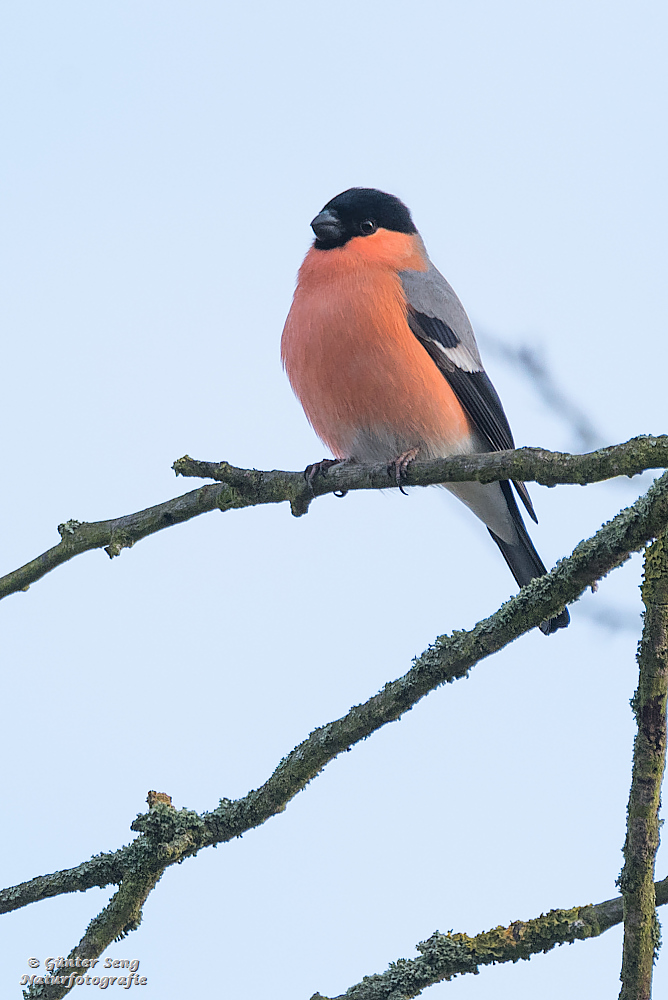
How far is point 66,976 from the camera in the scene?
88.2 inches

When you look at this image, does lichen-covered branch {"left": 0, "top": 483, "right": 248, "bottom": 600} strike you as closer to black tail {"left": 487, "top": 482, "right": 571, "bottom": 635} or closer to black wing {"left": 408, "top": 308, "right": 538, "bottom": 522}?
black wing {"left": 408, "top": 308, "right": 538, "bottom": 522}

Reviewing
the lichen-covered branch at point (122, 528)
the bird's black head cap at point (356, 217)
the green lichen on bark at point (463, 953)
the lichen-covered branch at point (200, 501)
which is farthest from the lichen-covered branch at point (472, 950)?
the bird's black head cap at point (356, 217)

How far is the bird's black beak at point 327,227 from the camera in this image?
4562 mm

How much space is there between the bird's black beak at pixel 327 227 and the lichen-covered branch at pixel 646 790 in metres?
2.92

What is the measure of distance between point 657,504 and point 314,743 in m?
0.98

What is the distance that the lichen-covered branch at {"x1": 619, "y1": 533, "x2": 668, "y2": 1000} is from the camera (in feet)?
6.64

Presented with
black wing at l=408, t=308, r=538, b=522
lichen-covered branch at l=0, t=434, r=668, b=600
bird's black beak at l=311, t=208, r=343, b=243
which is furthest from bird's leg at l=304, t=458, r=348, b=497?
bird's black beak at l=311, t=208, r=343, b=243

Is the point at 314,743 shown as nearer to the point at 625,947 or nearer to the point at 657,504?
the point at 625,947

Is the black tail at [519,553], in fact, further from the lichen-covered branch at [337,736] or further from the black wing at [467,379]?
the lichen-covered branch at [337,736]

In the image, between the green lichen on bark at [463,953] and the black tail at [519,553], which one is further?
the black tail at [519,553]

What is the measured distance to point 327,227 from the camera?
4.56m

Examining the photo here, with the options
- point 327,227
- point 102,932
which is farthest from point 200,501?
point 327,227

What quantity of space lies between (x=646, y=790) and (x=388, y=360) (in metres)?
2.36

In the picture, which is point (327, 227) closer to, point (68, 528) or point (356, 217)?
point (356, 217)
